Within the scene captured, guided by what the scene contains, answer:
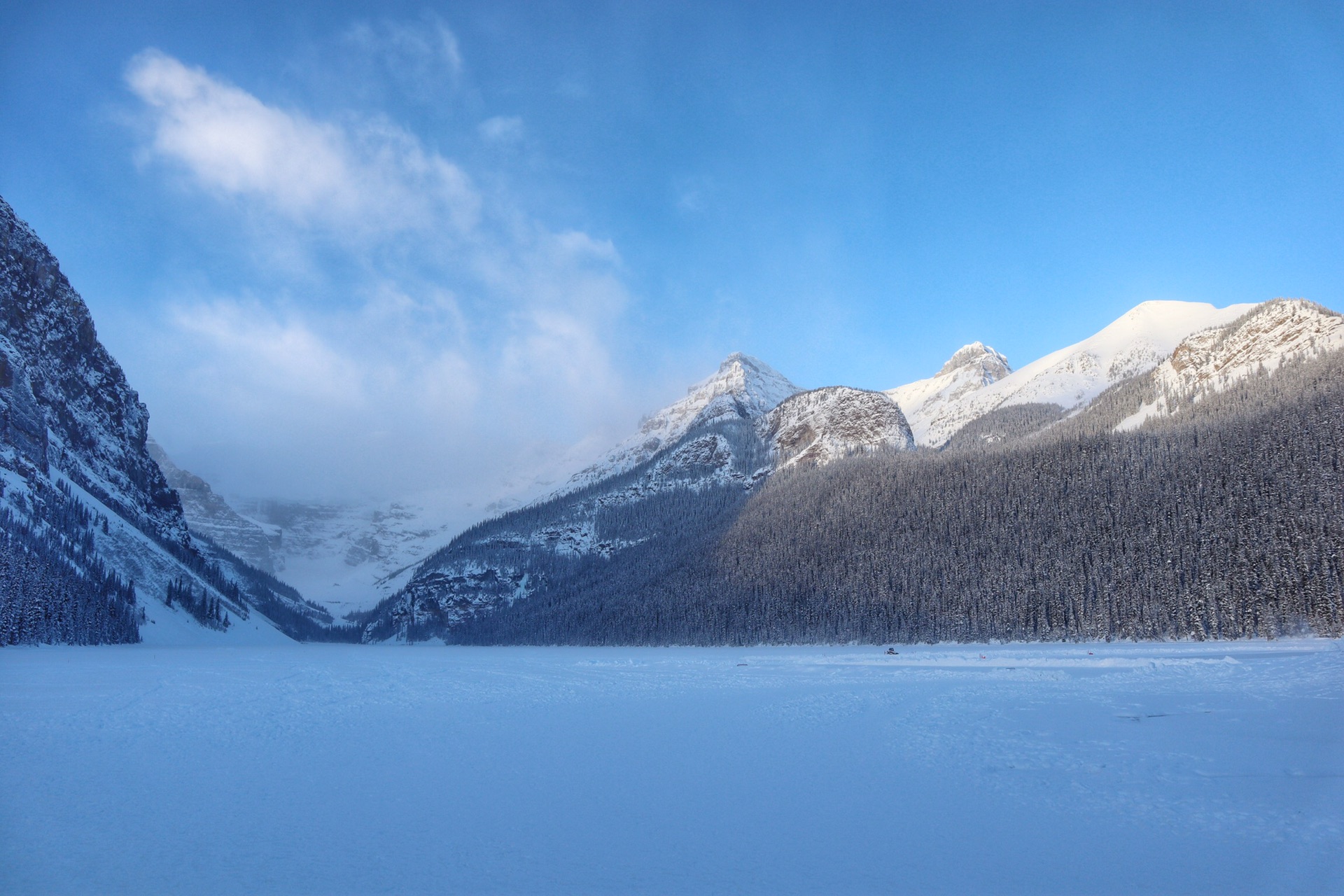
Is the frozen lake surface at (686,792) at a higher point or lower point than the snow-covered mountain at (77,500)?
lower

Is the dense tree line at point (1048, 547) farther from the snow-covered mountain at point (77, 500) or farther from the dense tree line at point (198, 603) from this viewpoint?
the snow-covered mountain at point (77, 500)

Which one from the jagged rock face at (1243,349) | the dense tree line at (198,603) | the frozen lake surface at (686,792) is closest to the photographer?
the frozen lake surface at (686,792)

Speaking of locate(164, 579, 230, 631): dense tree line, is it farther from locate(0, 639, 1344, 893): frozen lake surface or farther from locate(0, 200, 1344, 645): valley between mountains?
locate(0, 639, 1344, 893): frozen lake surface

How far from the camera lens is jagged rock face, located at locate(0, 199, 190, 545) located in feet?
478

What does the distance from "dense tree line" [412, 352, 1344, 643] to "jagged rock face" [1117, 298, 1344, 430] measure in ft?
58.0

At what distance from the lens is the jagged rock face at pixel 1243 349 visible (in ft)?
522

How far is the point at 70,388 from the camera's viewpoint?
171875 millimetres

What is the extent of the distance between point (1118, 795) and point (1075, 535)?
98.9m

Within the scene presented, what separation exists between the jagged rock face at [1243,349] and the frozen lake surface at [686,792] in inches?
6536

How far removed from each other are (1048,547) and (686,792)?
102372 mm

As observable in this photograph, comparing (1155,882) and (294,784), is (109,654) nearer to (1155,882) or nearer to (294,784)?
(294,784)

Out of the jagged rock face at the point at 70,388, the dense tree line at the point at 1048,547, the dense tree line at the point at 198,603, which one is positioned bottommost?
the dense tree line at the point at 198,603

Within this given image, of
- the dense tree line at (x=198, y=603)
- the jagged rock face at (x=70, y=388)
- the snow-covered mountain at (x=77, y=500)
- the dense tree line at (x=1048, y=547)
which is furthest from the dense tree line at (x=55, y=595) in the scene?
the dense tree line at (x=1048, y=547)

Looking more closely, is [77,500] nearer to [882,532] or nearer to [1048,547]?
[882,532]
